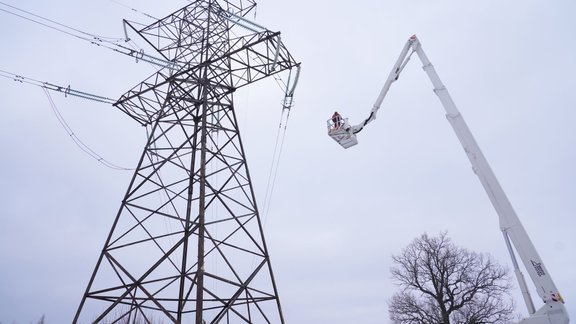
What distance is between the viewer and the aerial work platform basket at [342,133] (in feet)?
35.7

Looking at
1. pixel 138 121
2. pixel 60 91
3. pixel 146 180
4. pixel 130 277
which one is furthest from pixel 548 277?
pixel 60 91

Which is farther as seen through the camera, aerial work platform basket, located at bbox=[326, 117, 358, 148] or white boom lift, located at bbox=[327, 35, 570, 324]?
aerial work platform basket, located at bbox=[326, 117, 358, 148]

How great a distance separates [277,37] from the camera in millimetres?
12352

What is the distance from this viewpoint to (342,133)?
1088 centimetres

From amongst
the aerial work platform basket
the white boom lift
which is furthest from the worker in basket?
the white boom lift

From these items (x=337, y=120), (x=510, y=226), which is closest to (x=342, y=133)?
(x=337, y=120)

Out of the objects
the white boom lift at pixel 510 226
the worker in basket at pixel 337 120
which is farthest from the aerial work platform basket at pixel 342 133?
the white boom lift at pixel 510 226

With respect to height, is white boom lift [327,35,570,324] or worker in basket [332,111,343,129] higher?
worker in basket [332,111,343,129]

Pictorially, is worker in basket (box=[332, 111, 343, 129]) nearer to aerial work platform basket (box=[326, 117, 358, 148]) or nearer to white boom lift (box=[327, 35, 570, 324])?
aerial work platform basket (box=[326, 117, 358, 148])

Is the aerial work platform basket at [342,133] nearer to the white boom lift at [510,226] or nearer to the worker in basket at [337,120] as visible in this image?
the worker in basket at [337,120]

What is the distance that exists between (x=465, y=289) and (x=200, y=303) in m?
20.6

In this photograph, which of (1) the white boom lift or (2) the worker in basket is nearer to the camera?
(1) the white boom lift

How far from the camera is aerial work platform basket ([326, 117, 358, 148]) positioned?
1088cm

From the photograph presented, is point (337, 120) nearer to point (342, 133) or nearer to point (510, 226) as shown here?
point (342, 133)
